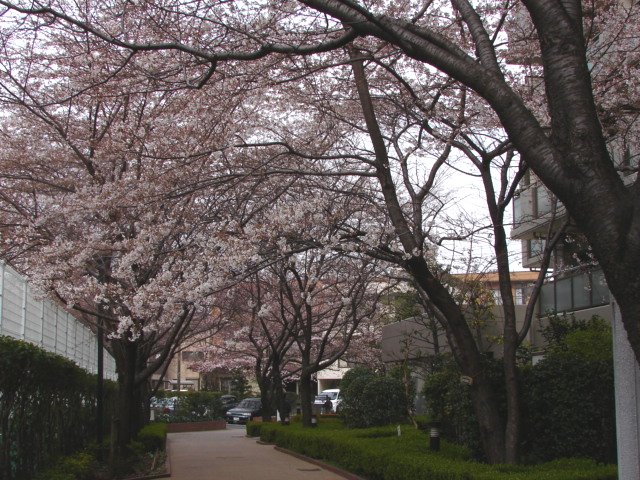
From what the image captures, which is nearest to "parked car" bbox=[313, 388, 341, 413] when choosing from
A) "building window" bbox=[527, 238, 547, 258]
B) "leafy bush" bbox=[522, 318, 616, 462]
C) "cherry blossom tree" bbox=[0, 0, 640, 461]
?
"building window" bbox=[527, 238, 547, 258]

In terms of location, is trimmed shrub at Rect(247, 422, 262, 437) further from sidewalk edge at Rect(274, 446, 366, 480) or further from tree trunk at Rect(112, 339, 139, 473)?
tree trunk at Rect(112, 339, 139, 473)

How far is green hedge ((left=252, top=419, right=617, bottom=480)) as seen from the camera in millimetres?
8633

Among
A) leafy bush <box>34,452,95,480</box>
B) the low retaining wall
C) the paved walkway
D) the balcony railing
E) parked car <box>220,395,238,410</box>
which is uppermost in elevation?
the balcony railing

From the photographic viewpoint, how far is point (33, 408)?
10648 millimetres

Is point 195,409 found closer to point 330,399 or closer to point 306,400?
point 330,399

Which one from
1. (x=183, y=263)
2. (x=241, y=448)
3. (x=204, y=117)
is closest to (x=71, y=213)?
(x=183, y=263)

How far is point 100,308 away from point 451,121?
866cm

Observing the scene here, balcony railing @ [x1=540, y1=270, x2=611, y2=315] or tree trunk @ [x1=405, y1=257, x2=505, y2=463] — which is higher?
balcony railing @ [x1=540, y1=270, x2=611, y2=315]

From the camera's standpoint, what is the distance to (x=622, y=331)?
19.7ft

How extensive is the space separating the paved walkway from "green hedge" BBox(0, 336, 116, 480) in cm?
276

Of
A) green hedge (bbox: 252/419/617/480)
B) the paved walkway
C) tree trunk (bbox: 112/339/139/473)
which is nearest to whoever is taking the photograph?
green hedge (bbox: 252/419/617/480)

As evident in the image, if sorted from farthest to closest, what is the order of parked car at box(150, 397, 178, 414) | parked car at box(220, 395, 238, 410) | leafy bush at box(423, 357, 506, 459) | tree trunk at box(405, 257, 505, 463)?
parked car at box(220, 395, 238, 410) → parked car at box(150, 397, 178, 414) → leafy bush at box(423, 357, 506, 459) → tree trunk at box(405, 257, 505, 463)

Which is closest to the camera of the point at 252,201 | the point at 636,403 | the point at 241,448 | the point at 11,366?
the point at 636,403

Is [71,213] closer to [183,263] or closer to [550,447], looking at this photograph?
[183,263]
